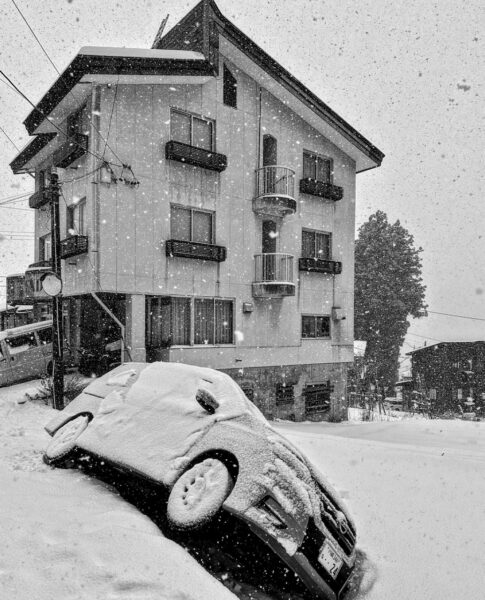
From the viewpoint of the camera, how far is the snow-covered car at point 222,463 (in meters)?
2.65

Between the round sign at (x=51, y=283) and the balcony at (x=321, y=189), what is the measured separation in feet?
28.1

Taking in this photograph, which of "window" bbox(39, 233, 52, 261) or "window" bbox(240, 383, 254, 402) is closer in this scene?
"window" bbox(240, 383, 254, 402)

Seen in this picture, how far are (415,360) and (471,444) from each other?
2712 cm

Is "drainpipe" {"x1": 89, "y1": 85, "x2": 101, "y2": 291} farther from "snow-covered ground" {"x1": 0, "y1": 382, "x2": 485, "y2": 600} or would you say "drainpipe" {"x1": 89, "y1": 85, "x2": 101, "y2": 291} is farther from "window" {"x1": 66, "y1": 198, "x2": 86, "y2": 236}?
"snow-covered ground" {"x1": 0, "y1": 382, "x2": 485, "y2": 600}

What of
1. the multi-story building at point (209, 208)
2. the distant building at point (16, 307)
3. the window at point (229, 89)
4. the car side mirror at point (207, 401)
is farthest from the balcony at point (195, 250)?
the distant building at point (16, 307)

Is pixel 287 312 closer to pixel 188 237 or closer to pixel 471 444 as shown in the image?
pixel 188 237

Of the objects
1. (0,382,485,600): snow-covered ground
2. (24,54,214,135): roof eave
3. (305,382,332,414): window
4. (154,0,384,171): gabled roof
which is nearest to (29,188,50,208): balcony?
(24,54,214,135): roof eave

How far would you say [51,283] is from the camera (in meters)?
8.16

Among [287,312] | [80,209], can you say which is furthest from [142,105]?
[287,312]

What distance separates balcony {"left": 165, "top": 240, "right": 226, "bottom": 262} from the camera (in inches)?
427

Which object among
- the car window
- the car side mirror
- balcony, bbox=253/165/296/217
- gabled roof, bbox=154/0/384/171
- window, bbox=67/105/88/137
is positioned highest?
gabled roof, bbox=154/0/384/171

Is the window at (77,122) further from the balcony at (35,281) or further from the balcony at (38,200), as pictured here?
the balcony at (35,281)

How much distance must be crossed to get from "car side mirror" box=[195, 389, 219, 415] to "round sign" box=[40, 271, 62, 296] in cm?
592

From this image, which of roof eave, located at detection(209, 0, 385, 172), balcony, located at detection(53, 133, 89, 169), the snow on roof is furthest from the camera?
roof eave, located at detection(209, 0, 385, 172)
